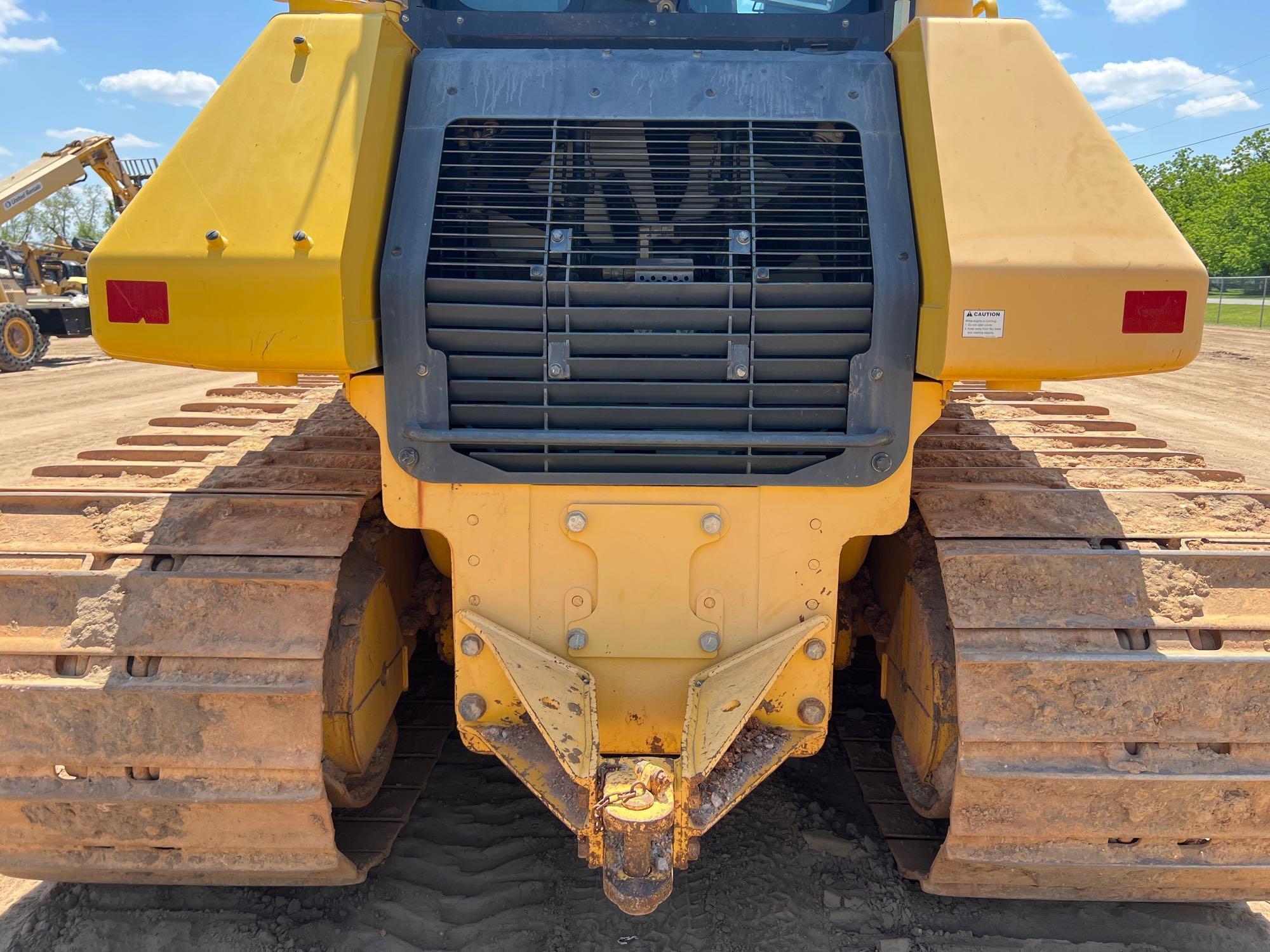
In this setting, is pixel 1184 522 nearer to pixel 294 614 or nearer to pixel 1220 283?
pixel 294 614

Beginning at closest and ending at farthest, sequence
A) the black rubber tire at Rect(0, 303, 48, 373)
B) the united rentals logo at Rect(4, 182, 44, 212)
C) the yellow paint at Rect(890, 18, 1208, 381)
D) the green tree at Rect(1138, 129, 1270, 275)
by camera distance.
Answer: the yellow paint at Rect(890, 18, 1208, 381) → the black rubber tire at Rect(0, 303, 48, 373) → the united rentals logo at Rect(4, 182, 44, 212) → the green tree at Rect(1138, 129, 1270, 275)

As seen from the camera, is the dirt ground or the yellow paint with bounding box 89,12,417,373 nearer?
the yellow paint with bounding box 89,12,417,373

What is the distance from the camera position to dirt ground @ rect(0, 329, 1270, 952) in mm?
2887

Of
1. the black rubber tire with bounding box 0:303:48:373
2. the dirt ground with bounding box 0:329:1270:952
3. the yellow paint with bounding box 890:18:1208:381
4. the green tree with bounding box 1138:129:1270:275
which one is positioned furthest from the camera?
the green tree with bounding box 1138:129:1270:275

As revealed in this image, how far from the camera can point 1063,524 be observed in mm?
2639

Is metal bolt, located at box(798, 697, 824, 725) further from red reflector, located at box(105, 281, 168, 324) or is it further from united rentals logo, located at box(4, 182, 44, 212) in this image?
united rentals logo, located at box(4, 182, 44, 212)

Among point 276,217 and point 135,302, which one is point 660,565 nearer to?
point 276,217

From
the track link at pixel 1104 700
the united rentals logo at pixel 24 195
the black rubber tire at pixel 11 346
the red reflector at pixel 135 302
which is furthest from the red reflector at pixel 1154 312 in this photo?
the united rentals logo at pixel 24 195

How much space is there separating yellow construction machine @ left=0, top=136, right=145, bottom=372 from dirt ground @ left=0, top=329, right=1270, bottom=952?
14872mm

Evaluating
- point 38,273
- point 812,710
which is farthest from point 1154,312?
point 38,273

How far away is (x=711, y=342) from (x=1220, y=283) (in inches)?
1301

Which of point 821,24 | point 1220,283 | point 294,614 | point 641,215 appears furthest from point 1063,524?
point 1220,283

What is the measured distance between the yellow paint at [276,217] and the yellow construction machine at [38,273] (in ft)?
48.6

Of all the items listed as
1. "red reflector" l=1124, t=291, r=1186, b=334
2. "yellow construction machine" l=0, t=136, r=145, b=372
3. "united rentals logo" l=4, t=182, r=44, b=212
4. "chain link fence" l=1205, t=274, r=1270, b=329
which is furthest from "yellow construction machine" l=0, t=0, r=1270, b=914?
"chain link fence" l=1205, t=274, r=1270, b=329
